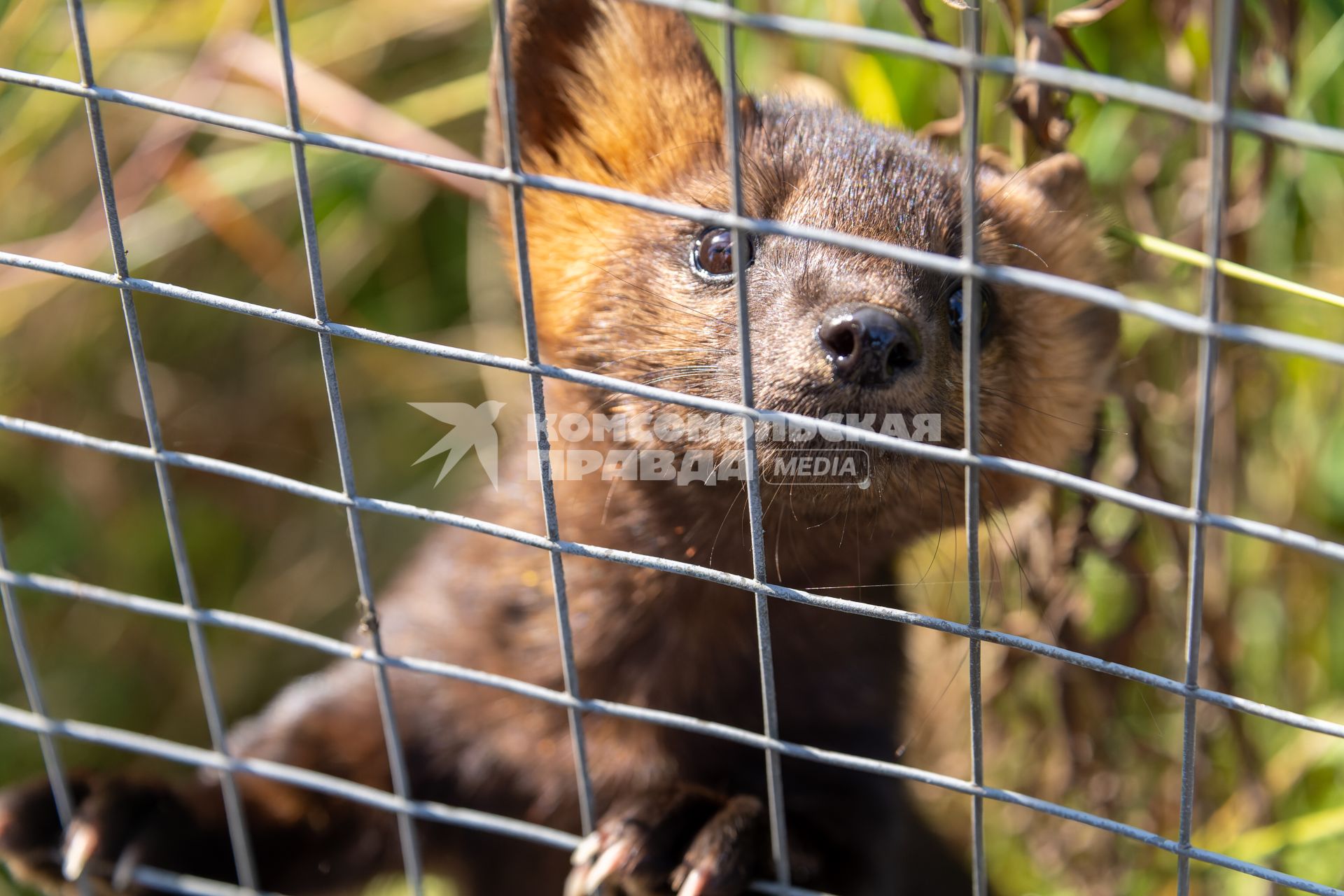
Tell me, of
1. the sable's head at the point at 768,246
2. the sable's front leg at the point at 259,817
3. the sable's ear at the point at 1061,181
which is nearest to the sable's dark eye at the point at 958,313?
the sable's head at the point at 768,246

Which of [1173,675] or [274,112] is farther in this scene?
[274,112]

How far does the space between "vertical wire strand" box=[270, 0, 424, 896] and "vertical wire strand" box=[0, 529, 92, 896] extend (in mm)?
547

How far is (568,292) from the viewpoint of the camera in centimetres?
185

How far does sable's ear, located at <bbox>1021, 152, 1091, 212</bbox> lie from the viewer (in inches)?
70.6

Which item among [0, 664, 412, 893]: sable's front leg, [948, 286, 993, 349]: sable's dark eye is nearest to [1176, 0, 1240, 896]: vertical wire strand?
[948, 286, 993, 349]: sable's dark eye

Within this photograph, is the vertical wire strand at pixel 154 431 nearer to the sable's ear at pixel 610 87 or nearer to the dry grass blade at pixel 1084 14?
the sable's ear at pixel 610 87

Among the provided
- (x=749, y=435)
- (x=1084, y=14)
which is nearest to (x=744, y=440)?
(x=749, y=435)

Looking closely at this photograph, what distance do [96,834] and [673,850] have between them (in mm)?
920

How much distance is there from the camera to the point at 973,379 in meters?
1.11

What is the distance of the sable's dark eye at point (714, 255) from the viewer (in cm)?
174

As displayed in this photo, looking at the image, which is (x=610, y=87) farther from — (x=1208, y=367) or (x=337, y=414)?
(x=1208, y=367)

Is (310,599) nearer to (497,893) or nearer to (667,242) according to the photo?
(497,893)

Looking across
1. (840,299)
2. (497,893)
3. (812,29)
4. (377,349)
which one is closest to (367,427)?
(377,349)

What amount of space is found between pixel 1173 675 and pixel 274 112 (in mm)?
2411
